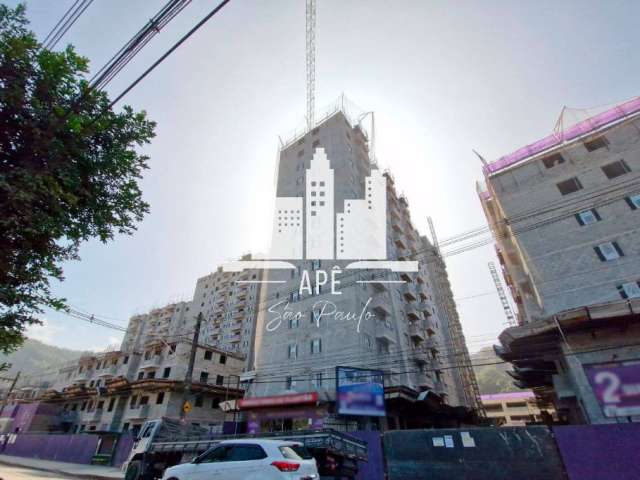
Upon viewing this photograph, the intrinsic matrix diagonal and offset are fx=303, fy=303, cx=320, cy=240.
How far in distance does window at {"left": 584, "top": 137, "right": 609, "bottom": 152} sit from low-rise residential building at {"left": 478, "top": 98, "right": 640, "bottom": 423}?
7cm

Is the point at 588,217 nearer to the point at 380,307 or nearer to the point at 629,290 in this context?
the point at 629,290

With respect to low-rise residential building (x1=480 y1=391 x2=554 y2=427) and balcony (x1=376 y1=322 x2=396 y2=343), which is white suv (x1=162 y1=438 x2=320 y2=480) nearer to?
balcony (x1=376 y1=322 x2=396 y2=343)

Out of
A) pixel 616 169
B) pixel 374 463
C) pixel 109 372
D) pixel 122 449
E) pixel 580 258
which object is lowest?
pixel 374 463

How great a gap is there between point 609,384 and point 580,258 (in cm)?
877

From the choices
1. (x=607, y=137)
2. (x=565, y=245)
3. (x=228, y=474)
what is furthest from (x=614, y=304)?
(x=228, y=474)

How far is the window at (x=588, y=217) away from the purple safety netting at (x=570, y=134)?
7828mm

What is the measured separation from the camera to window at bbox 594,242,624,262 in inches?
821

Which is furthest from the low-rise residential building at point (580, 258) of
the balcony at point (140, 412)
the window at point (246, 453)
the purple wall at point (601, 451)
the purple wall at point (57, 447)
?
the balcony at point (140, 412)

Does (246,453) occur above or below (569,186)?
below

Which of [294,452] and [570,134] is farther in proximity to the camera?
[570,134]

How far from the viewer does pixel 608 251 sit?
835 inches

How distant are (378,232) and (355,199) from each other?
4.98 meters

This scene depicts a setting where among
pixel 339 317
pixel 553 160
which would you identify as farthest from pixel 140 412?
pixel 553 160

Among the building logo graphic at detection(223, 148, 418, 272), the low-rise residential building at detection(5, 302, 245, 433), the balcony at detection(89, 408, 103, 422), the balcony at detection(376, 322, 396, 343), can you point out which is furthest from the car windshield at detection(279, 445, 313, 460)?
the balcony at detection(89, 408, 103, 422)
